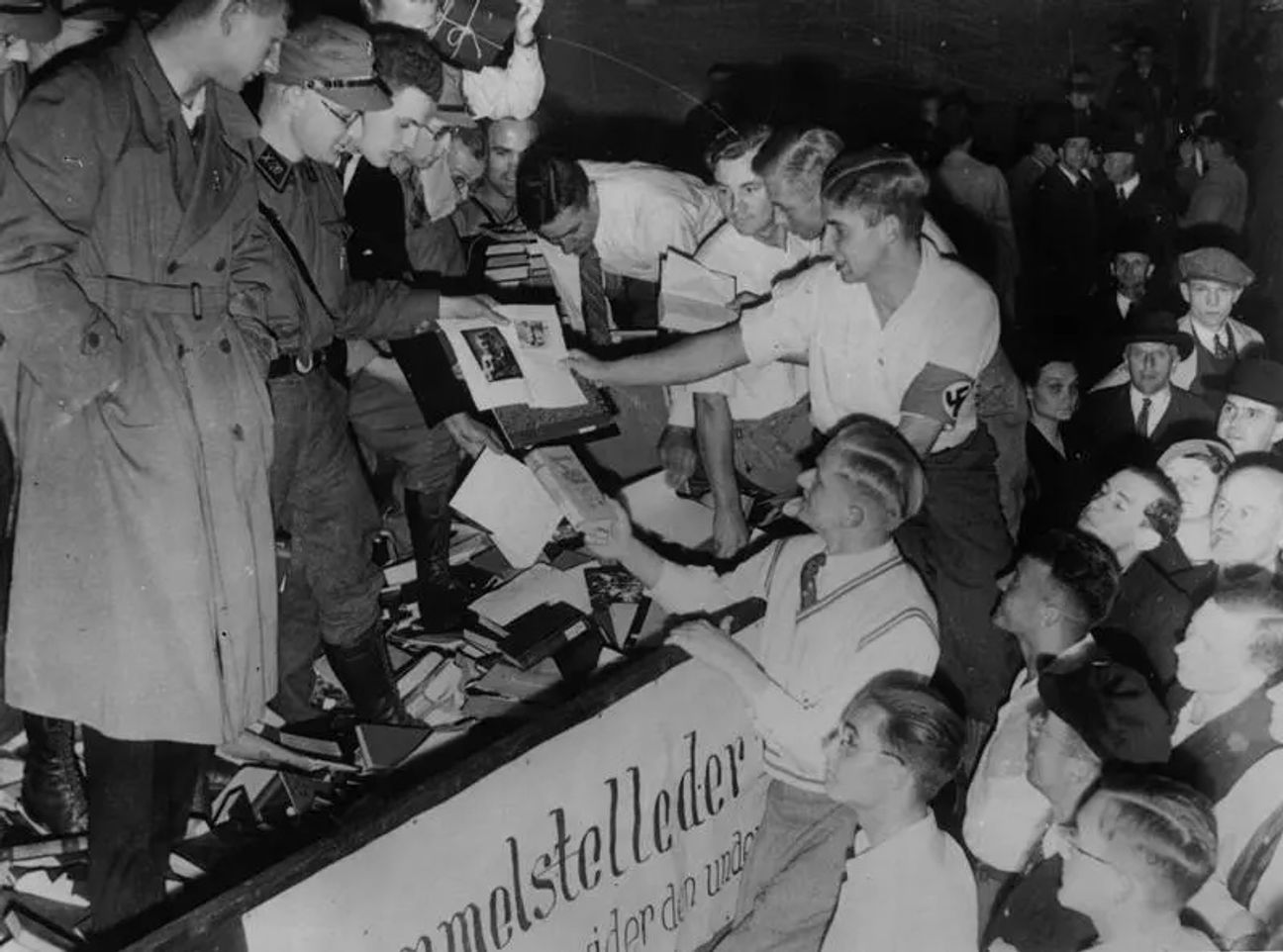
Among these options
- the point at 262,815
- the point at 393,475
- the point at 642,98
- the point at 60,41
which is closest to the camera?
the point at 60,41

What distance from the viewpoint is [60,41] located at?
395 cm

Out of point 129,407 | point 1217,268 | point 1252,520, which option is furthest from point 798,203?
point 1217,268

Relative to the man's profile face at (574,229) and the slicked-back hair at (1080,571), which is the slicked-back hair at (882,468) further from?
the man's profile face at (574,229)

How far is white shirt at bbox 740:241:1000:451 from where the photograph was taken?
429 cm

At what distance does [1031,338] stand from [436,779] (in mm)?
7149

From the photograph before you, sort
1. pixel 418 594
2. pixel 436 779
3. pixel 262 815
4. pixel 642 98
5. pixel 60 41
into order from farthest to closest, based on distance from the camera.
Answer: pixel 642 98, pixel 418 594, pixel 262 815, pixel 60 41, pixel 436 779

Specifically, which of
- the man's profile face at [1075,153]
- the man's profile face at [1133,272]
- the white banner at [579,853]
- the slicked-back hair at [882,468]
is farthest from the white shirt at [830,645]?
the man's profile face at [1075,153]

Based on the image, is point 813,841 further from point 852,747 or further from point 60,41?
point 60,41

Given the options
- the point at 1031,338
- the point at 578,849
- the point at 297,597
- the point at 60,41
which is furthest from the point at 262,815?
the point at 1031,338

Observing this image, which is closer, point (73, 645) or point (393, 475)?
point (73, 645)

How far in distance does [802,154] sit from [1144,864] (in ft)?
9.03

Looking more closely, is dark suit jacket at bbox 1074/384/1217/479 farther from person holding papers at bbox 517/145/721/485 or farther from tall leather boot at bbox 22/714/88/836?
tall leather boot at bbox 22/714/88/836

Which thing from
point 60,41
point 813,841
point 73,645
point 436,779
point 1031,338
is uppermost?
point 60,41

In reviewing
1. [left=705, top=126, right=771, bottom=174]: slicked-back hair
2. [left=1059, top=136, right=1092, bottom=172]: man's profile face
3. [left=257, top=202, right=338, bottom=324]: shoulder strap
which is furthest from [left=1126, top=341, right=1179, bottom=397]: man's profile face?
[left=1059, top=136, right=1092, bottom=172]: man's profile face
